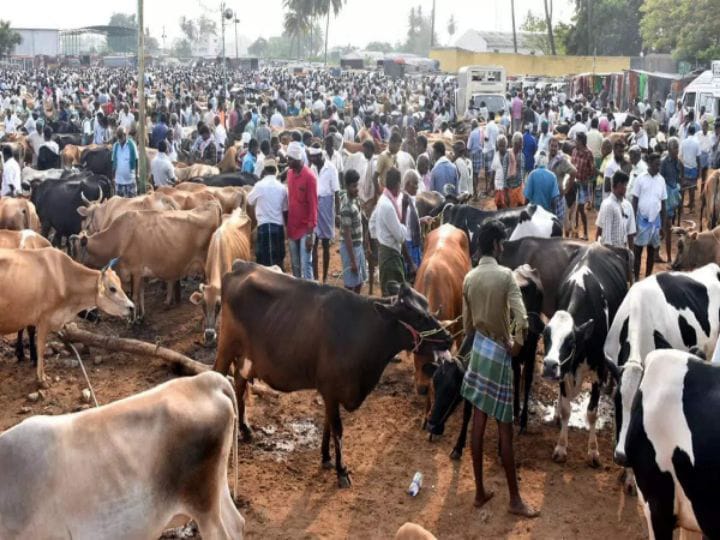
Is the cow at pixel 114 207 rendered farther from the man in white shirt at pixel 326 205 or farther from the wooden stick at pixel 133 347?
the wooden stick at pixel 133 347

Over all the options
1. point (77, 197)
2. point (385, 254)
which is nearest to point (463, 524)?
point (385, 254)

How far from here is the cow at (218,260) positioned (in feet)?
32.7

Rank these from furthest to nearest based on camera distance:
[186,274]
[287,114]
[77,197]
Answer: [287,114] → [77,197] → [186,274]

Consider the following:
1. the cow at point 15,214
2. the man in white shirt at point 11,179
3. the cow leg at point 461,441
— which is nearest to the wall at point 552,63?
the man in white shirt at point 11,179

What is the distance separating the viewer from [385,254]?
30.9 ft

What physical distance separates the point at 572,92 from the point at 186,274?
1187 inches

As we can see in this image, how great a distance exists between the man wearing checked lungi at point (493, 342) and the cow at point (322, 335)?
1.81 ft

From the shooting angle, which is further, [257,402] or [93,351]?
[93,351]

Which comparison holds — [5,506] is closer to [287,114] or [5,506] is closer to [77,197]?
[77,197]

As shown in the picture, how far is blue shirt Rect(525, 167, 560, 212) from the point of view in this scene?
12.3 m

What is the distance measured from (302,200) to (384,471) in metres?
4.27

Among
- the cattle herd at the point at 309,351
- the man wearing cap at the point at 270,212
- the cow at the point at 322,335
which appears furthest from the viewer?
the man wearing cap at the point at 270,212

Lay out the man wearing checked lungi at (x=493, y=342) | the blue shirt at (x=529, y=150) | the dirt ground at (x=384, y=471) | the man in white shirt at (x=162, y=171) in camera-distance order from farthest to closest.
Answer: the blue shirt at (x=529, y=150), the man in white shirt at (x=162, y=171), the dirt ground at (x=384, y=471), the man wearing checked lungi at (x=493, y=342)

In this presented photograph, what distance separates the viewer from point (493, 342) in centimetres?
643
